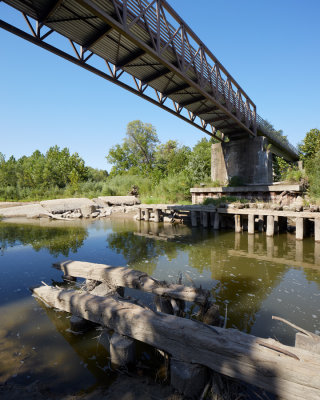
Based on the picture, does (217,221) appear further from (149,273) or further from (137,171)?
(137,171)

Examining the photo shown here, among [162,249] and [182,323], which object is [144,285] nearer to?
[182,323]

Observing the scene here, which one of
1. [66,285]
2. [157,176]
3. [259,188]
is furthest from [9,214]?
[259,188]

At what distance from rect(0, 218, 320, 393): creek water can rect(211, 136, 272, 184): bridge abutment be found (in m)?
7.00

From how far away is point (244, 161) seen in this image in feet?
59.2

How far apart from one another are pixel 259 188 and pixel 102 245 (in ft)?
34.6

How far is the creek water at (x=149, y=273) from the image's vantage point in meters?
2.96

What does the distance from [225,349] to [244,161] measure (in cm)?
1766

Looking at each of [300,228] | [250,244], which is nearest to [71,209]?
[250,244]

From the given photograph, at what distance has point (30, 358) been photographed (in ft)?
9.95

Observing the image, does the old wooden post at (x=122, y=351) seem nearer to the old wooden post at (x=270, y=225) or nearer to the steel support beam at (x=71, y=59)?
the steel support beam at (x=71, y=59)

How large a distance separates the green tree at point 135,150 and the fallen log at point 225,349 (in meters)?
41.1

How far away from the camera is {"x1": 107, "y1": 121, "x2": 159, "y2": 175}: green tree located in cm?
4394

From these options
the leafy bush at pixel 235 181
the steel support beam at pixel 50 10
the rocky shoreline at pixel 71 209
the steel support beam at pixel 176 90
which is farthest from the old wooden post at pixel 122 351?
the leafy bush at pixel 235 181

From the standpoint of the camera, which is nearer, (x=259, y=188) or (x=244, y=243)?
(x=244, y=243)
